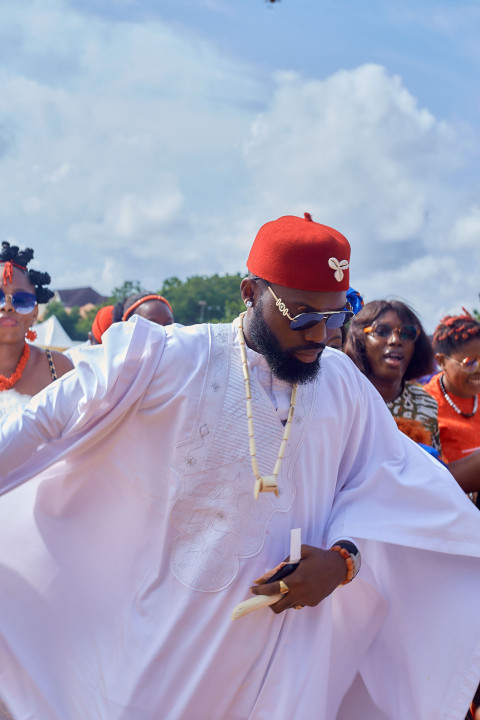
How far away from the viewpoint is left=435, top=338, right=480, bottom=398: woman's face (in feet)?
18.4

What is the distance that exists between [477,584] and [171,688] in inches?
52.5

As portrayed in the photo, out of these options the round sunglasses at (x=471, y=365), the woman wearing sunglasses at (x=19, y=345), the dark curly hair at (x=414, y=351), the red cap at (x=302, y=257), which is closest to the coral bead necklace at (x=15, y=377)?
the woman wearing sunglasses at (x=19, y=345)

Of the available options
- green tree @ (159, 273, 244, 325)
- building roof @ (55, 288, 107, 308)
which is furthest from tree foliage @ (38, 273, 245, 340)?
building roof @ (55, 288, 107, 308)

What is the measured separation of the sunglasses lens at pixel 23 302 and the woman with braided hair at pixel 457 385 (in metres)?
2.76

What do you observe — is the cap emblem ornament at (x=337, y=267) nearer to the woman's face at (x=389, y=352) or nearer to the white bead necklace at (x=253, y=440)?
the white bead necklace at (x=253, y=440)

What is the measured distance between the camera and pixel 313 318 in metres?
3.08

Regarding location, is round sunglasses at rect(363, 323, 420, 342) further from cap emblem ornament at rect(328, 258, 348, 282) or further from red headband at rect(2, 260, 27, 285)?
red headband at rect(2, 260, 27, 285)

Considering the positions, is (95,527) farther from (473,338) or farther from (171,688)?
(473,338)

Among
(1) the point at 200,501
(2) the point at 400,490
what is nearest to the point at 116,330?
(1) the point at 200,501

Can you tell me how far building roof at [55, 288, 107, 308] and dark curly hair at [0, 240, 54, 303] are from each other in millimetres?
99780

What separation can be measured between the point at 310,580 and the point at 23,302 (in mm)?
2894

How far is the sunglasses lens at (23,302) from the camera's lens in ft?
16.8

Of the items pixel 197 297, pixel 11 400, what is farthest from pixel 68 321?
pixel 11 400

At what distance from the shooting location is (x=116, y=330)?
3.14 metres
